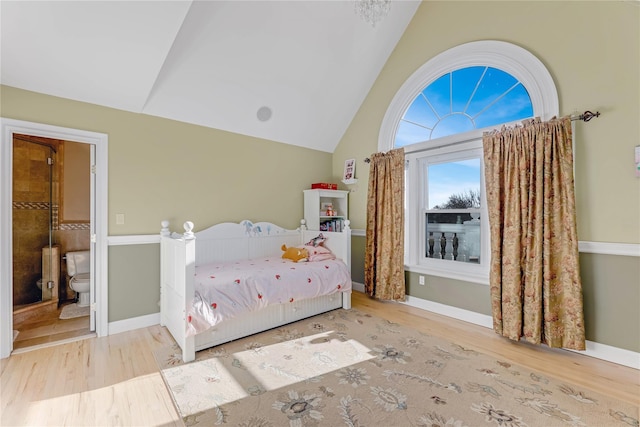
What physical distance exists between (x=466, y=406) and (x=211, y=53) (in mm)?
3468

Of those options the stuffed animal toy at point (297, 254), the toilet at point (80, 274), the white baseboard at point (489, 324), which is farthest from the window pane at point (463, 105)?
the toilet at point (80, 274)

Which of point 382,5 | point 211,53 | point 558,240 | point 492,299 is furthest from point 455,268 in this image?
point 211,53

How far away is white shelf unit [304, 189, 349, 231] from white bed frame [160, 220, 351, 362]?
18 cm

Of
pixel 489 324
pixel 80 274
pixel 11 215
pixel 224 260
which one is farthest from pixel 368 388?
pixel 80 274

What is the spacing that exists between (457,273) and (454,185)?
97cm

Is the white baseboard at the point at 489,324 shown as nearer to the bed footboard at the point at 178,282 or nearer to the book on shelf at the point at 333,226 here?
the book on shelf at the point at 333,226

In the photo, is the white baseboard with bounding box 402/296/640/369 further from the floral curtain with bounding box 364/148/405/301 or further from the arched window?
the arched window

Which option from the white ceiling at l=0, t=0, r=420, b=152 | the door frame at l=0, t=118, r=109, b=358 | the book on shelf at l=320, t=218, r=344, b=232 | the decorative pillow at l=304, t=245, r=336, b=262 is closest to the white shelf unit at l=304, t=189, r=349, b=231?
the book on shelf at l=320, t=218, r=344, b=232

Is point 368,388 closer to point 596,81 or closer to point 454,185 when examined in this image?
point 454,185

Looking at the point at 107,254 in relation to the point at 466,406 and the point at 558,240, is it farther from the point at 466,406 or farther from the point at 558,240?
the point at 558,240

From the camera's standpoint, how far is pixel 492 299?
263 centimetres

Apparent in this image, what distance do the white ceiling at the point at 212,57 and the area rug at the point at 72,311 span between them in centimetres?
228

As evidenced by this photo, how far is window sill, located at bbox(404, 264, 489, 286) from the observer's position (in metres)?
2.88

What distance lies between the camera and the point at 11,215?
2309mm
